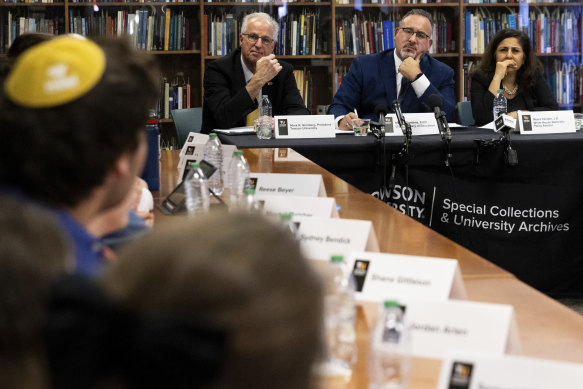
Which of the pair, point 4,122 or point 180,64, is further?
point 180,64

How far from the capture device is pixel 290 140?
386cm

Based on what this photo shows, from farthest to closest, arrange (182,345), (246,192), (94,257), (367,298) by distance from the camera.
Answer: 1. (246,192)
2. (367,298)
3. (94,257)
4. (182,345)

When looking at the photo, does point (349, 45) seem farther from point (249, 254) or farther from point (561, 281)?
point (249, 254)

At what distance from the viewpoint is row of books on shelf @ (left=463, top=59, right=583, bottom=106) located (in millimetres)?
6562

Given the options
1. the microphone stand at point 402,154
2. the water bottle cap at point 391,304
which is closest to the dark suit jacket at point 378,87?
the microphone stand at point 402,154

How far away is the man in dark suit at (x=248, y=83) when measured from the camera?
4402 millimetres

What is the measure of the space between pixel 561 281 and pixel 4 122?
3.40 m

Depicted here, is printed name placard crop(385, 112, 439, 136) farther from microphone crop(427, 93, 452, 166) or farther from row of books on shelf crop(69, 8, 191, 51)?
row of books on shelf crop(69, 8, 191, 51)

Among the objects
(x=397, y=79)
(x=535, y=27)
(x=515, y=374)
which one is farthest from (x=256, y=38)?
(x=515, y=374)

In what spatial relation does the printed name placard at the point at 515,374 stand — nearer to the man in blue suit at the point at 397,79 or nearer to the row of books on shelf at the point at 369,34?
the man in blue suit at the point at 397,79

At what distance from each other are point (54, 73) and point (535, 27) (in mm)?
6246

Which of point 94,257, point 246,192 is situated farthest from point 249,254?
point 246,192

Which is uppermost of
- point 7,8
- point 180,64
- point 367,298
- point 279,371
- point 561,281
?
point 7,8

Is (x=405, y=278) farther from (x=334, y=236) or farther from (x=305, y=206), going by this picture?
(x=305, y=206)
